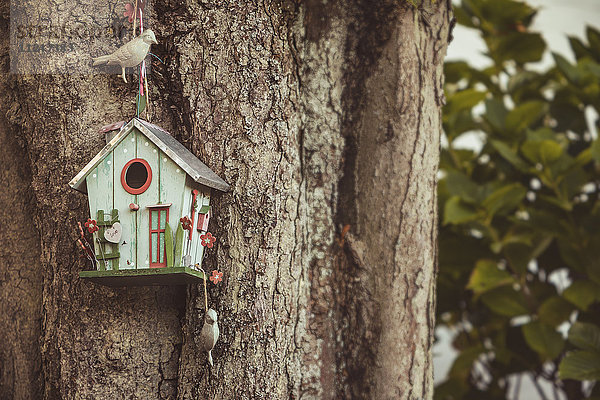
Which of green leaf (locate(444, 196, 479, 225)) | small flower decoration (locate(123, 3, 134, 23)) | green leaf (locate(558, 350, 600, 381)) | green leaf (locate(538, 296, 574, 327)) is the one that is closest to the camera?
small flower decoration (locate(123, 3, 134, 23))

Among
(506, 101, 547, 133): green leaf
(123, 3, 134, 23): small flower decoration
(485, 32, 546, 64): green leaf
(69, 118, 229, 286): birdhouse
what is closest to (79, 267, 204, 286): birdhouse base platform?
(69, 118, 229, 286): birdhouse

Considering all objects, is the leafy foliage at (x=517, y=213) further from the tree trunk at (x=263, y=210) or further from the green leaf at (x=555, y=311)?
the tree trunk at (x=263, y=210)

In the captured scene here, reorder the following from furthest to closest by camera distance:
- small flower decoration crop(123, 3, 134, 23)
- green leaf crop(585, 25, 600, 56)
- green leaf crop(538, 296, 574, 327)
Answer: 1. green leaf crop(585, 25, 600, 56)
2. green leaf crop(538, 296, 574, 327)
3. small flower decoration crop(123, 3, 134, 23)

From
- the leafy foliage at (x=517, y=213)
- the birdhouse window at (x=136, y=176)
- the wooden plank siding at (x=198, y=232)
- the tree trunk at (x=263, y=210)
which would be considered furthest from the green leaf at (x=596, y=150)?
the birdhouse window at (x=136, y=176)

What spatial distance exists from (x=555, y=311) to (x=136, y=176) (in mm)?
1193

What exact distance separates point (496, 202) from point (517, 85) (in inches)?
19.7

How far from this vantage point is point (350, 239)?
116cm

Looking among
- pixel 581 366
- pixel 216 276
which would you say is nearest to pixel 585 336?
pixel 581 366

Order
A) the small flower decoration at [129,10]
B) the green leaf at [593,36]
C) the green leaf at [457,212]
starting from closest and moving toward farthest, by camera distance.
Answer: the small flower decoration at [129,10], the green leaf at [457,212], the green leaf at [593,36]

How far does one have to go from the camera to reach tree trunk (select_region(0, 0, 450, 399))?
1007 millimetres

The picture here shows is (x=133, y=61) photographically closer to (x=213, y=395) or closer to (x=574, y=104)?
(x=213, y=395)

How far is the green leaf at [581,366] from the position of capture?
4.37ft

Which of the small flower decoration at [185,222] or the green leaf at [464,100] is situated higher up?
the green leaf at [464,100]

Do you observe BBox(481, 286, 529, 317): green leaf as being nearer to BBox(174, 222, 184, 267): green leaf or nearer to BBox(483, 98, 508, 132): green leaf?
BBox(483, 98, 508, 132): green leaf
